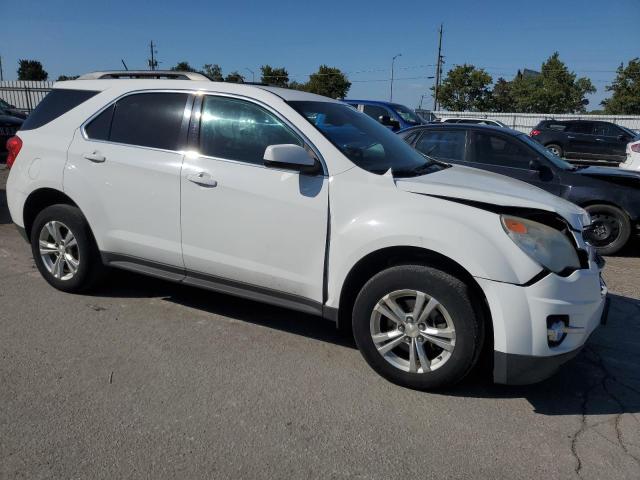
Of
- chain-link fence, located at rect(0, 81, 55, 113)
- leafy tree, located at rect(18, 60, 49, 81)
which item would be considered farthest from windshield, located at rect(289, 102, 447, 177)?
leafy tree, located at rect(18, 60, 49, 81)

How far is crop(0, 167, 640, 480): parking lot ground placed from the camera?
2.46 m

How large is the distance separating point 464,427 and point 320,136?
197 centimetres

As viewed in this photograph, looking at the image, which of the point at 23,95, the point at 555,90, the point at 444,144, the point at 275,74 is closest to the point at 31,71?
the point at 275,74

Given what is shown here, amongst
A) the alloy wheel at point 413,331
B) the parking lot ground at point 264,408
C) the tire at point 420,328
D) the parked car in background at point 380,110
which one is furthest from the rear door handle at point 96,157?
the parked car in background at point 380,110

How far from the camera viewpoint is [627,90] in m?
45.8

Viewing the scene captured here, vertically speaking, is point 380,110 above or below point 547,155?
above

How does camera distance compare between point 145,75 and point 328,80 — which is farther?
point 328,80

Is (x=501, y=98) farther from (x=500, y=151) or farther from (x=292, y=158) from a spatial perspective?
(x=292, y=158)

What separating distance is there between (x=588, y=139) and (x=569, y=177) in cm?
1447

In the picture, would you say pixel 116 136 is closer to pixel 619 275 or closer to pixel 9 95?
pixel 619 275

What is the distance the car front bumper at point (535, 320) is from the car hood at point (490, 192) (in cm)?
43

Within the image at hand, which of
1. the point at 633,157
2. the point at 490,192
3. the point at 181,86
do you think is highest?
the point at 181,86

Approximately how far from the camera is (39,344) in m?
3.61

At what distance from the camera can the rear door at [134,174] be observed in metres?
3.80
